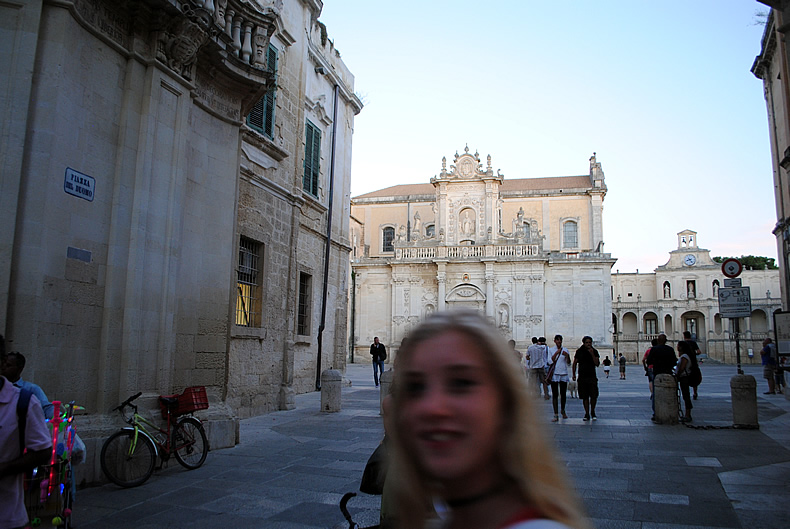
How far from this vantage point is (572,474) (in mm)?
7559

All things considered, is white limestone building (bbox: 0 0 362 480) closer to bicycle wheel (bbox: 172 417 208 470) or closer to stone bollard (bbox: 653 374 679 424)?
bicycle wheel (bbox: 172 417 208 470)

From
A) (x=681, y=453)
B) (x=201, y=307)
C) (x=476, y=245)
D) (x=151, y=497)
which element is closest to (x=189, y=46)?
(x=201, y=307)

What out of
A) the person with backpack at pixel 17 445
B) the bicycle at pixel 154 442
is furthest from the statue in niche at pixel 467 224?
the person with backpack at pixel 17 445

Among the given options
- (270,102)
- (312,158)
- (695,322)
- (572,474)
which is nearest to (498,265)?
(312,158)

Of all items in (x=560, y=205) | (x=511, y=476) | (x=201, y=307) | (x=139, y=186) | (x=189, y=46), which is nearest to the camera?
(x=511, y=476)

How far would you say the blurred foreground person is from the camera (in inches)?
46.6

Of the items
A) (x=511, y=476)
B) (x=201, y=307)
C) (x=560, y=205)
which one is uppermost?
(x=560, y=205)

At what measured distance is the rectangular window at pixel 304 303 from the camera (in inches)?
→ 676

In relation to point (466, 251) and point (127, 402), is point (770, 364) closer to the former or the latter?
point (127, 402)

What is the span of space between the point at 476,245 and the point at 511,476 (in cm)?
4464

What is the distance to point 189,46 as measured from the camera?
8.54 meters

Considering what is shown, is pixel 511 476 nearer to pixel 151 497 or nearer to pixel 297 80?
pixel 151 497

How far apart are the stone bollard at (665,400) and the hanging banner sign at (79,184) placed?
1111 cm

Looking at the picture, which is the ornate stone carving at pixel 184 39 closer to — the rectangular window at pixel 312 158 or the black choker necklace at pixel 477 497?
the rectangular window at pixel 312 158
